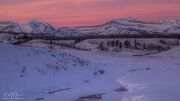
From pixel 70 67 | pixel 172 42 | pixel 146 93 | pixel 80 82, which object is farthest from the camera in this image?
pixel 172 42

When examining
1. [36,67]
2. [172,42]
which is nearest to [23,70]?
[36,67]

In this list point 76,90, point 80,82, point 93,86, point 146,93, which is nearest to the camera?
point 146,93

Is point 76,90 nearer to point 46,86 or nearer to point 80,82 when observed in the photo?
point 46,86

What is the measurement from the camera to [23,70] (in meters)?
21.8

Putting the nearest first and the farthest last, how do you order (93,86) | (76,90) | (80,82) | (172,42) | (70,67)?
(76,90) < (93,86) < (80,82) < (70,67) < (172,42)

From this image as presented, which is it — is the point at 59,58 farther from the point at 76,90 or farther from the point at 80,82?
the point at 76,90

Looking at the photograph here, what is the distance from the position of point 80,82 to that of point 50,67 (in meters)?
2.37

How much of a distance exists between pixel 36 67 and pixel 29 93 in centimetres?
470

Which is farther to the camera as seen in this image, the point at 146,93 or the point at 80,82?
the point at 80,82

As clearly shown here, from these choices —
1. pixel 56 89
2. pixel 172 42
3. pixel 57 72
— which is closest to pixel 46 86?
pixel 56 89

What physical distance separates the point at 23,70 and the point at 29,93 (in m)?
3.36

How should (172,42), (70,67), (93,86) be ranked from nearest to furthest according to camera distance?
(93,86)
(70,67)
(172,42)

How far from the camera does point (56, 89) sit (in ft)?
66.8

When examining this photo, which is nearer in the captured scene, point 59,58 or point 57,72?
point 57,72
